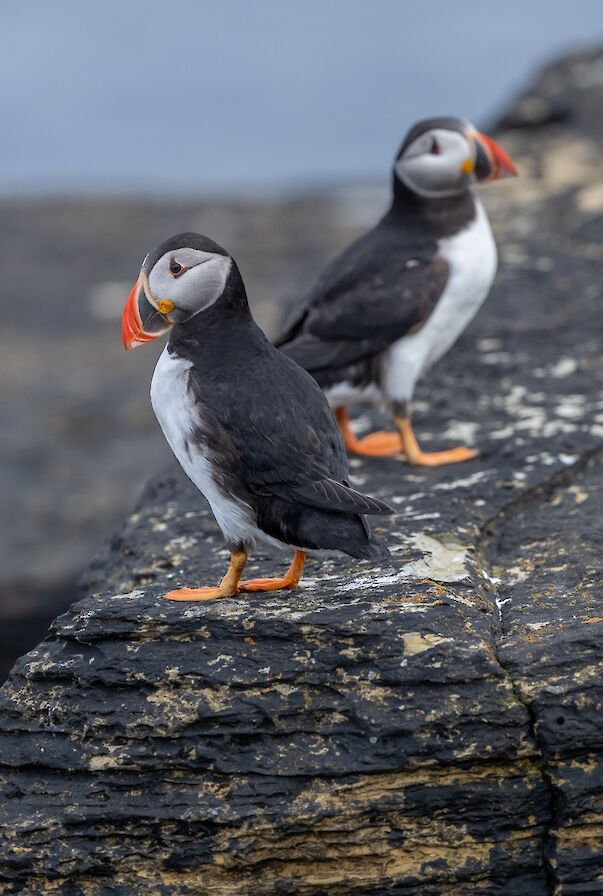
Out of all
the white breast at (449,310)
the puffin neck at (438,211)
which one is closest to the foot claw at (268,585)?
the white breast at (449,310)

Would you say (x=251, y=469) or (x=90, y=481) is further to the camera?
(x=90, y=481)

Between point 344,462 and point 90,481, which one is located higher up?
point 344,462

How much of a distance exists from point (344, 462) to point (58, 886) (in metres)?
1.60

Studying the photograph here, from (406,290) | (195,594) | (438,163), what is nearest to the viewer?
Result: (195,594)

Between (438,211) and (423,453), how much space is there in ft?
4.15

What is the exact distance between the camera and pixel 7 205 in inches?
637

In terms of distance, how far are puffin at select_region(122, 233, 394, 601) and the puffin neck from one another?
7.06ft

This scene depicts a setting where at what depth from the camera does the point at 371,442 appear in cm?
651

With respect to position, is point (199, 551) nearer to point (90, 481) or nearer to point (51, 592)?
point (51, 592)

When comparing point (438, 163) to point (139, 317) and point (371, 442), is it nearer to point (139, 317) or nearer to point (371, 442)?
point (371, 442)

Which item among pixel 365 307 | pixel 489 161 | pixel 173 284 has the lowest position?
pixel 365 307

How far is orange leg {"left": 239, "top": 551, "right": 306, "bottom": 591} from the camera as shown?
452cm

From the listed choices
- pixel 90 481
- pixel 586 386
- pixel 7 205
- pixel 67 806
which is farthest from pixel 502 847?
pixel 7 205

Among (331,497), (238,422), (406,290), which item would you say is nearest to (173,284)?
(238,422)
